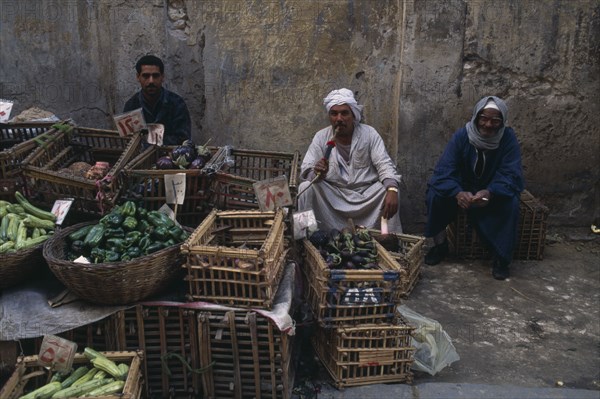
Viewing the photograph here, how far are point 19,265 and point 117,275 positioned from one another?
77 centimetres

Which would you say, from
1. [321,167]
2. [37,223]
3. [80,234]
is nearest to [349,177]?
[321,167]

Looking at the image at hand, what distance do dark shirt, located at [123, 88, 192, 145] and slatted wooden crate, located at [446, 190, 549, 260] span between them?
2691mm

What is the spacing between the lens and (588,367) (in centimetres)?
398

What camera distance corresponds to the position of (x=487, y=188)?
5.30 m

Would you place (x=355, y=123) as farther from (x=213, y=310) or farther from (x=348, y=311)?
(x=213, y=310)

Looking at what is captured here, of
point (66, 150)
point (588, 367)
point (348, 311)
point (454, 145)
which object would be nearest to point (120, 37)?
point (66, 150)

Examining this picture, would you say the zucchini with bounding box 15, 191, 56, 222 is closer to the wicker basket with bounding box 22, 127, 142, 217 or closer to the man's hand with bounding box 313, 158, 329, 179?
the wicker basket with bounding box 22, 127, 142, 217

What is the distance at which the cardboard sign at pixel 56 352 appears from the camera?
309 cm

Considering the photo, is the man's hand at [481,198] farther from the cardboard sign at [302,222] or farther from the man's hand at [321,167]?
the cardboard sign at [302,222]

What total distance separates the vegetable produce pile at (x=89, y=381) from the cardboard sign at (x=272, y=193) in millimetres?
1297

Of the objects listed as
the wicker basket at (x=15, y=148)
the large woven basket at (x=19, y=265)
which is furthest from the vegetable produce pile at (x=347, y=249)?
the wicker basket at (x=15, y=148)

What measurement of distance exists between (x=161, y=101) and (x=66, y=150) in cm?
124

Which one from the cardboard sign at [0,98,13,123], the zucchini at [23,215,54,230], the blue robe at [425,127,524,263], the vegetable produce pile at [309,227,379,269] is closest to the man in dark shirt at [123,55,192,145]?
the cardboard sign at [0,98,13,123]

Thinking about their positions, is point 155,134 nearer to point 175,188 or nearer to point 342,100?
point 175,188
